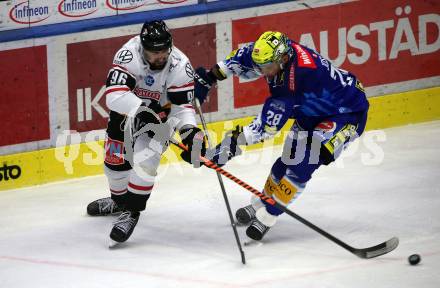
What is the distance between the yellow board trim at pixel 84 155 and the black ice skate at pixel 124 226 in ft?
4.82

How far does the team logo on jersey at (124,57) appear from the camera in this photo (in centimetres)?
615

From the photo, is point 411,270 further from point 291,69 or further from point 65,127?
point 65,127

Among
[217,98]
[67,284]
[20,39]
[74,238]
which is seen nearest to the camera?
[67,284]

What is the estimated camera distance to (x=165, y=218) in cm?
700

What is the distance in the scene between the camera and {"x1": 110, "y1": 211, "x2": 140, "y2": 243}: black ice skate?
6.31 meters

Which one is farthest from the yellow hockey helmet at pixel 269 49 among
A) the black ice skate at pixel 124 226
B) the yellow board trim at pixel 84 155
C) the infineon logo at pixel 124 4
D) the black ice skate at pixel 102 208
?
the yellow board trim at pixel 84 155

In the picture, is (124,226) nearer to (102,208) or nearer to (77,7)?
(102,208)

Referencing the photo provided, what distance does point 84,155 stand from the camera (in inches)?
311

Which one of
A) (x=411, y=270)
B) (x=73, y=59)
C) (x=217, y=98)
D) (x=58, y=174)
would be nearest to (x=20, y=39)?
(x=73, y=59)

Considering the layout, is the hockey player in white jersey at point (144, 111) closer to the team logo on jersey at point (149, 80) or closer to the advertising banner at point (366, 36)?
the team logo on jersey at point (149, 80)

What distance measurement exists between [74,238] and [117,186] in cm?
42

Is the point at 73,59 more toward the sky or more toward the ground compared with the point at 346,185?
more toward the sky

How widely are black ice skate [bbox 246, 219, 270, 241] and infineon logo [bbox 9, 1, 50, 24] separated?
2.34 metres

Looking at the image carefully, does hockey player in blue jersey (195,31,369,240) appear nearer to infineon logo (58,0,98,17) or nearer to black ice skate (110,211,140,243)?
black ice skate (110,211,140,243)
